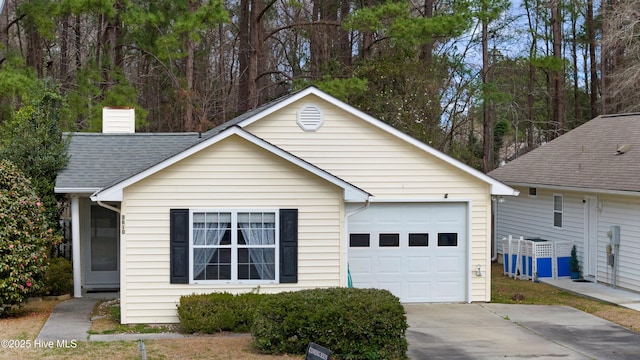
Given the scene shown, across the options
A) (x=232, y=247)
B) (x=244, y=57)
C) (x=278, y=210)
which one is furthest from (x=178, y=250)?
(x=244, y=57)

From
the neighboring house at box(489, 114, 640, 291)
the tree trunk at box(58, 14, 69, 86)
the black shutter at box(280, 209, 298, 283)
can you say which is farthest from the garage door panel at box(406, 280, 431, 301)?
the tree trunk at box(58, 14, 69, 86)

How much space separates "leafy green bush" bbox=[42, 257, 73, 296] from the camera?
15773mm

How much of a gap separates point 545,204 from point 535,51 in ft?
58.9

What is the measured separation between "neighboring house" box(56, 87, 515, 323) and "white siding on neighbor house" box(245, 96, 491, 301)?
2cm

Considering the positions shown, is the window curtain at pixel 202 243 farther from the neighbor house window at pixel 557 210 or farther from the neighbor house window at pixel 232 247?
the neighbor house window at pixel 557 210

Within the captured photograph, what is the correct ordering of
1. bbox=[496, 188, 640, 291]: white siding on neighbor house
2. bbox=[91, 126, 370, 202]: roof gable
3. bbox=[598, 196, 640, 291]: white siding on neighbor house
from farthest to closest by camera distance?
bbox=[496, 188, 640, 291]: white siding on neighbor house, bbox=[598, 196, 640, 291]: white siding on neighbor house, bbox=[91, 126, 370, 202]: roof gable

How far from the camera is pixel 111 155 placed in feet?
56.4

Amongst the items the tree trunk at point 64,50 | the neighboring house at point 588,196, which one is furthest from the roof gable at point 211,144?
the tree trunk at point 64,50

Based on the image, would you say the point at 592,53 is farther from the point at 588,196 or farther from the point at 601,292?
the point at 601,292

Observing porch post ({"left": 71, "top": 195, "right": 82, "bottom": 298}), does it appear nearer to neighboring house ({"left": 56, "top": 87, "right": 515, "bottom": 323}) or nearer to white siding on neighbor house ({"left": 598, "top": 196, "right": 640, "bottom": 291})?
neighboring house ({"left": 56, "top": 87, "right": 515, "bottom": 323})

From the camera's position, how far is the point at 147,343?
1162 centimetres

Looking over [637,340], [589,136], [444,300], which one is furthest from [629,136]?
[637,340]

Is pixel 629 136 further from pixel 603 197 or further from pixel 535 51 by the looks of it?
pixel 535 51

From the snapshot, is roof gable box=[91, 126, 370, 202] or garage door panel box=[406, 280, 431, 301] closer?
roof gable box=[91, 126, 370, 202]
